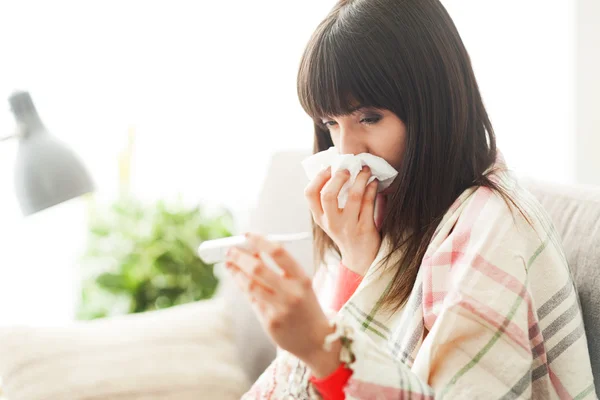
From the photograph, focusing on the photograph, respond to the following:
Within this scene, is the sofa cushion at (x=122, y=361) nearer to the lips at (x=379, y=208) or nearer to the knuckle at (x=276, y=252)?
the lips at (x=379, y=208)

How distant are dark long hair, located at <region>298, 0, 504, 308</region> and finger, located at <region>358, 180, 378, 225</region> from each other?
3 centimetres

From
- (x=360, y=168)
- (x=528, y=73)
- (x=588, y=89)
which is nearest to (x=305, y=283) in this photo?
(x=360, y=168)

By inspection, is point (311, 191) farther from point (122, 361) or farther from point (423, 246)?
point (122, 361)

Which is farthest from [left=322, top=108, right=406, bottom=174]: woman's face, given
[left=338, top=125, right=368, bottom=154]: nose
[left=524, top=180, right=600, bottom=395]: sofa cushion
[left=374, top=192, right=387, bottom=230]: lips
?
[left=524, top=180, right=600, bottom=395]: sofa cushion

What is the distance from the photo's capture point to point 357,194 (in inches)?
37.8

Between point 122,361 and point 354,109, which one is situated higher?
point 354,109

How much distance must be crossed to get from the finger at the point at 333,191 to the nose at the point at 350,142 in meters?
0.04

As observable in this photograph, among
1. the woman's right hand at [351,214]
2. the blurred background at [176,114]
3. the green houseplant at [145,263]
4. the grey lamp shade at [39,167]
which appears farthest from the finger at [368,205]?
the green houseplant at [145,263]

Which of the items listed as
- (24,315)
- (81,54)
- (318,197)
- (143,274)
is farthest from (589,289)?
(24,315)

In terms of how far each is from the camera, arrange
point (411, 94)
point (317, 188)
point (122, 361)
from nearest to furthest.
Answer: point (411, 94)
point (317, 188)
point (122, 361)

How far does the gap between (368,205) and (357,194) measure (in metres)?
0.03

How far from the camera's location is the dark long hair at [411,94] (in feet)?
2.87

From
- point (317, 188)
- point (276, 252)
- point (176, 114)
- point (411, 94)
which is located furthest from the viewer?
point (176, 114)

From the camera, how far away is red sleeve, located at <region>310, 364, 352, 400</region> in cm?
70
